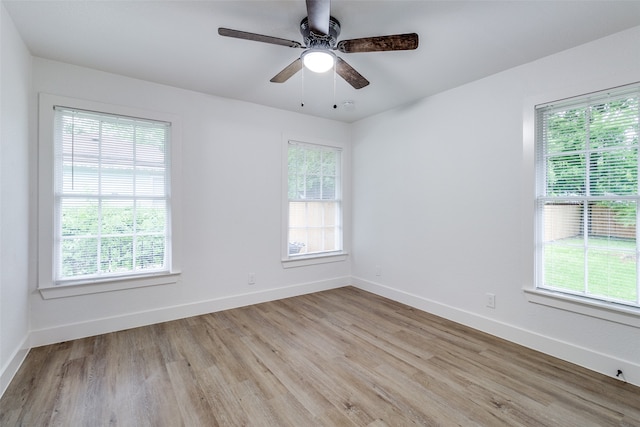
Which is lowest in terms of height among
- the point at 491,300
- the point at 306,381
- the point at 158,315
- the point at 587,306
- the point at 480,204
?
the point at 306,381

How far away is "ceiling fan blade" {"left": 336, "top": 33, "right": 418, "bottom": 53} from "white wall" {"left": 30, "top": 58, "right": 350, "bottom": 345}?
202 centimetres

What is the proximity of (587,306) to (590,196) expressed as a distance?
873 mm

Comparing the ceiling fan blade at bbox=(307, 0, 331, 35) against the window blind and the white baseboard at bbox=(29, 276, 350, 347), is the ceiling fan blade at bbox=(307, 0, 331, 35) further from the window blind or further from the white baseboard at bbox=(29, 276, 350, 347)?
the white baseboard at bbox=(29, 276, 350, 347)

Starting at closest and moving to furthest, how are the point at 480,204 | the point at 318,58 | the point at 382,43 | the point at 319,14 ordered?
the point at 319,14, the point at 382,43, the point at 318,58, the point at 480,204

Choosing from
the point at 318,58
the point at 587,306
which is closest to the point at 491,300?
the point at 587,306

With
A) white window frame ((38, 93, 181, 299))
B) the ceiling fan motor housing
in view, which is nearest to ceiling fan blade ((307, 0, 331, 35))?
the ceiling fan motor housing

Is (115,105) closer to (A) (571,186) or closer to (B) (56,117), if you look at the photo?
(B) (56,117)

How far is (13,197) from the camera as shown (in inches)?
86.1

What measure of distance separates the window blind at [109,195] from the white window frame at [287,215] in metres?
1.42

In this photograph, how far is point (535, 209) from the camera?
260 cm

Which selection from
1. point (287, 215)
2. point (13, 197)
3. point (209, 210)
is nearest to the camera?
point (13, 197)

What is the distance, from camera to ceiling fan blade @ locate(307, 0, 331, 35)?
1519mm

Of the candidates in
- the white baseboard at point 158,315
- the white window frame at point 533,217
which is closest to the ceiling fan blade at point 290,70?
the white window frame at point 533,217

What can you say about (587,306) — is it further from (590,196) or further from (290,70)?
(290,70)
